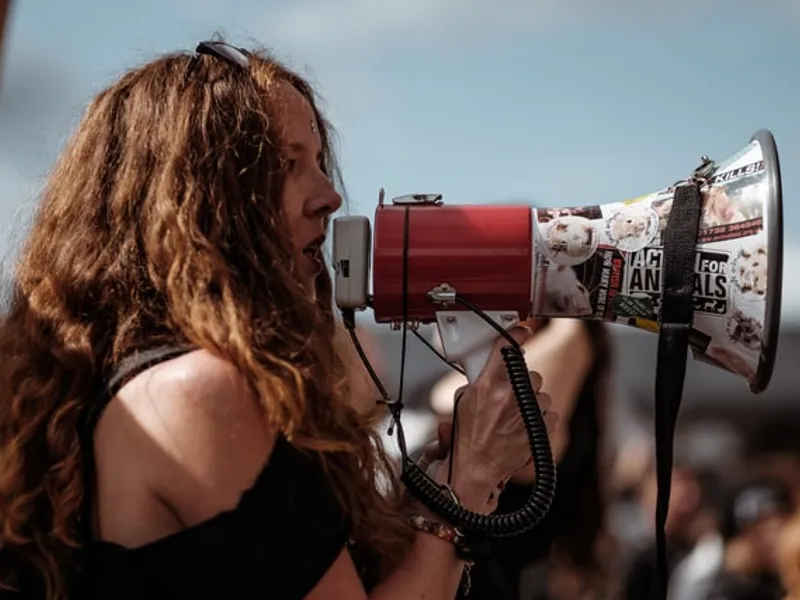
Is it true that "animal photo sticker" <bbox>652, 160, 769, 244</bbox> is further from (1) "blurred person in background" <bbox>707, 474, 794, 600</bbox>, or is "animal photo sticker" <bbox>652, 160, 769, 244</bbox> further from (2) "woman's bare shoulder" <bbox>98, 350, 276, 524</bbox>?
(1) "blurred person in background" <bbox>707, 474, 794, 600</bbox>

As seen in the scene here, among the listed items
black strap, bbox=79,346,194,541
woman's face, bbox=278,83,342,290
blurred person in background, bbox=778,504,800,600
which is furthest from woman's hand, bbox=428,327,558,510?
blurred person in background, bbox=778,504,800,600

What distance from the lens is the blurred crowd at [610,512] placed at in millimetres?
3170

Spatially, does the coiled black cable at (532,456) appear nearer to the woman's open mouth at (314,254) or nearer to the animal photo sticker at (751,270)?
the woman's open mouth at (314,254)

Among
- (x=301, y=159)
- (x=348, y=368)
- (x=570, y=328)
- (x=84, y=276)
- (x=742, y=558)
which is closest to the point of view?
(x=84, y=276)

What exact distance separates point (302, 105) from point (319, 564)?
2.47ft

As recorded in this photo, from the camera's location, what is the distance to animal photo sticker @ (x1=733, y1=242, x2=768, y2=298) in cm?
211

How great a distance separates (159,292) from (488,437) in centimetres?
63

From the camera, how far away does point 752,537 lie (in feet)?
17.1

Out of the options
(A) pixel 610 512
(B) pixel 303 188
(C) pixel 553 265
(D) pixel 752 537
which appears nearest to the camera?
(B) pixel 303 188

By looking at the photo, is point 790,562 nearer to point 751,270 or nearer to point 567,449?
point 567,449

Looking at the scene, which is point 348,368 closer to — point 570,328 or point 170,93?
point 170,93

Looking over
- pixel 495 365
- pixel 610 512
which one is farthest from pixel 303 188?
pixel 610 512

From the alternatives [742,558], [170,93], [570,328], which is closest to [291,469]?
[170,93]

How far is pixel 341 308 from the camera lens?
2.21 metres
